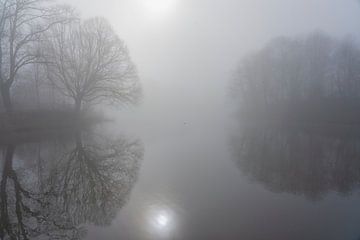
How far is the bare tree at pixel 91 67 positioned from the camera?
3847 centimetres

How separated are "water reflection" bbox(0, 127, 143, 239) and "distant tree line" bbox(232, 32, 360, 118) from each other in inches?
1825

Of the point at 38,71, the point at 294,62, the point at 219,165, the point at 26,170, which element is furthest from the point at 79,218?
the point at 294,62

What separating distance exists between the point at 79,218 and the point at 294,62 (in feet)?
209

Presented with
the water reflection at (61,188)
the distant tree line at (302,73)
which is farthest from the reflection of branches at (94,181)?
the distant tree line at (302,73)

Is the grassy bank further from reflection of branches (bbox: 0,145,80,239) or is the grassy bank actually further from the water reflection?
reflection of branches (bbox: 0,145,80,239)

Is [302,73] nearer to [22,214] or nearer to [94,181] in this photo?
[94,181]

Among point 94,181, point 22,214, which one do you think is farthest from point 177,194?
point 22,214

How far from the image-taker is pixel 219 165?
55.0 feet

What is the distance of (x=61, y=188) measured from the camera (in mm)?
11664

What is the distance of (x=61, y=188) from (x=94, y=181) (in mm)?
1428

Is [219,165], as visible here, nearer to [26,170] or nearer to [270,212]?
[270,212]

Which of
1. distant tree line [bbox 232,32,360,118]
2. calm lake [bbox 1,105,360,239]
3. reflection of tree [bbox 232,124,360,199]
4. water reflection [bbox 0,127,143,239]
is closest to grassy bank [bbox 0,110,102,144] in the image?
calm lake [bbox 1,105,360,239]

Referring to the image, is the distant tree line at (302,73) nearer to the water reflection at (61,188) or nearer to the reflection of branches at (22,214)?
the water reflection at (61,188)

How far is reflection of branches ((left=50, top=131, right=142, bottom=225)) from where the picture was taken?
9586mm
